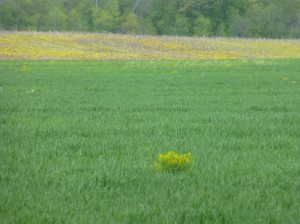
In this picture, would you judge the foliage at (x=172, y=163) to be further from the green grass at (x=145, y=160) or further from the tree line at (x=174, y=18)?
the tree line at (x=174, y=18)

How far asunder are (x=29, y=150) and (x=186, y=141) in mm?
2302

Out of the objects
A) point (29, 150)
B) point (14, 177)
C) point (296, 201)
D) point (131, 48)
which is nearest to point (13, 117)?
point (29, 150)

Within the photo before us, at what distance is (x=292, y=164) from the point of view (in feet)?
19.7

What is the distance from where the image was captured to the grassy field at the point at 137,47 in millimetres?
47500

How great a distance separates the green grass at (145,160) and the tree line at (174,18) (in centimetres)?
8491

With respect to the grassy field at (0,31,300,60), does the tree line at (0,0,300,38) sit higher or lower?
higher

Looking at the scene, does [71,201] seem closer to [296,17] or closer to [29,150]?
[29,150]

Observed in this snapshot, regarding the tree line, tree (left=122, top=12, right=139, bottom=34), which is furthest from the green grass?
tree (left=122, top=12, right=139, bottom=34)

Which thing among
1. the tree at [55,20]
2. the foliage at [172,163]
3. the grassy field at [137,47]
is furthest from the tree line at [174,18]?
the foliage at [172,163]

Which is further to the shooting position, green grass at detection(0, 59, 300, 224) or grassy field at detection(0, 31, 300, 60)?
grassy field at detection(0, 31, 300, 60)

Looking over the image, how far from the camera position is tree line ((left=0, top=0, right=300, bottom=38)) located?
94250 millimetres

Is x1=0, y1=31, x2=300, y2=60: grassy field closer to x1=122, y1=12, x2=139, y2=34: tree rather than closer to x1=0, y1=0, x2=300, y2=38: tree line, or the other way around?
x1=0, y1=0, x2=300, y2=38: tree line

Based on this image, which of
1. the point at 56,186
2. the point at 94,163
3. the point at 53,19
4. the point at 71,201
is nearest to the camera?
the point at 71,201

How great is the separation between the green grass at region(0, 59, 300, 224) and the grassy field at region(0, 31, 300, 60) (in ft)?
108
